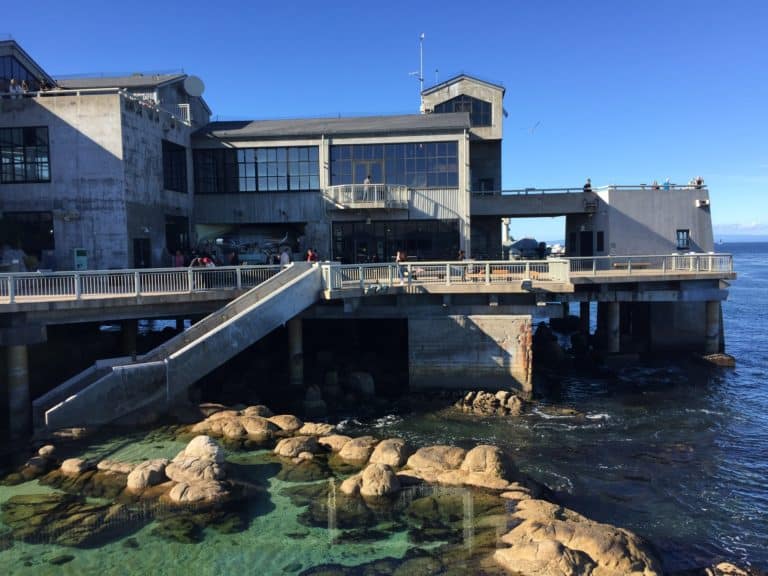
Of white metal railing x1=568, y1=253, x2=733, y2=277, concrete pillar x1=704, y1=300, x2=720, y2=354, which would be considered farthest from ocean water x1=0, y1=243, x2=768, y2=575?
concrete pillar x1=704, y1=300, x2=720, y2=354

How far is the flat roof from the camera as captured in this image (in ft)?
108

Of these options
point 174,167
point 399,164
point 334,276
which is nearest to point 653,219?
point 399,164

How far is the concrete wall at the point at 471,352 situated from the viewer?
23.5 meters

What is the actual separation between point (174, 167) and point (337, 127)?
897 cm

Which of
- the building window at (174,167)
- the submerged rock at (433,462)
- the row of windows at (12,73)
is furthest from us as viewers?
the building window at (174,167)

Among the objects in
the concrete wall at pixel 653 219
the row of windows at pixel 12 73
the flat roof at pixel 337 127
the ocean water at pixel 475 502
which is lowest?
the ocean water at pixel 475 502

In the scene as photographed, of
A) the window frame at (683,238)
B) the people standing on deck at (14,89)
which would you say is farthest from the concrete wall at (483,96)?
the people standing on deck at (14,89)

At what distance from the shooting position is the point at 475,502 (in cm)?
1330

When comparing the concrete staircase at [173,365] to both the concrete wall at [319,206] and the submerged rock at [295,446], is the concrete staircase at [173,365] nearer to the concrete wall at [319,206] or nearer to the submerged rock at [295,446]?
the submerged rock at [295,446]

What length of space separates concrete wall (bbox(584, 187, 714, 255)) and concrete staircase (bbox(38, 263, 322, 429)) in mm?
21285

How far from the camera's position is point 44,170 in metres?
27.3

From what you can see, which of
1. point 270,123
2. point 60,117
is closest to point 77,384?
point 60,117

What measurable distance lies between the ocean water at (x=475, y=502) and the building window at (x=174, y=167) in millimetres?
17268

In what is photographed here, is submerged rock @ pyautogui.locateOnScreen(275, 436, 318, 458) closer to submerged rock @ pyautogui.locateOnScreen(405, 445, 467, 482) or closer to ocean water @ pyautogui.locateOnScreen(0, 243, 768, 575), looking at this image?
ocean water @ pyautogui.locateOnScreen(0, 243, 768, 575)
